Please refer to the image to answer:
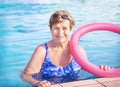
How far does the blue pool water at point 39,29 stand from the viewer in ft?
19.9

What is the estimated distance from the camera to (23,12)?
7.04 m

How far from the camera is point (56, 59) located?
431 cm

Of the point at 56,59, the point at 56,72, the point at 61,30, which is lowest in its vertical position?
the point at 56,72

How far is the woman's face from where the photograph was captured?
13.4ft

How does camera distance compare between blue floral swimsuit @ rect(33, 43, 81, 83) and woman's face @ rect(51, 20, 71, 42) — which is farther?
blue floral swimsuit @ rect(33, 43, 81, 83)

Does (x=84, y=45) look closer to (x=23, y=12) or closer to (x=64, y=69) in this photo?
(x=23, y=12)

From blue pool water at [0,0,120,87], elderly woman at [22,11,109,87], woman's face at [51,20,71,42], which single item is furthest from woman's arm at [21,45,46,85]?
blue pool water at [0,0,120,87]

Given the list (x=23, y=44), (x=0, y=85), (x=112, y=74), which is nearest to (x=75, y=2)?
(x=23, y=44)

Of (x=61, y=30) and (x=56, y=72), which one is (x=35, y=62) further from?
(x=61, y=30)

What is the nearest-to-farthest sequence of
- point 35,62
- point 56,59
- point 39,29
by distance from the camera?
point 35,62 → point 56,59 → point 39,29

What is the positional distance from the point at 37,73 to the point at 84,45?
2.49 metres

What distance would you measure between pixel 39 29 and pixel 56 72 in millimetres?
2648

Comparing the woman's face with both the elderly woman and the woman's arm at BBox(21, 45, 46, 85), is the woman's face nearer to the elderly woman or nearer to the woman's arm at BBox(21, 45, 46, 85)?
the elderly woman

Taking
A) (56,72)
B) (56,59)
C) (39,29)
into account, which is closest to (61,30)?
(56,59)
